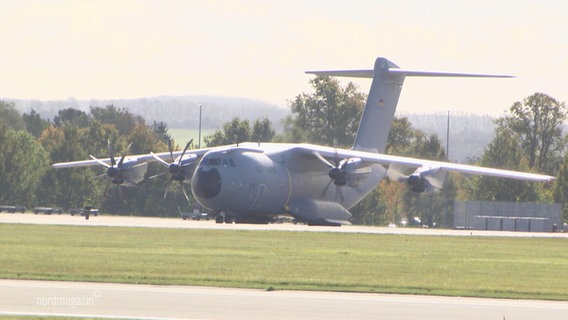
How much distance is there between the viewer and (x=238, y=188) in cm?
5772

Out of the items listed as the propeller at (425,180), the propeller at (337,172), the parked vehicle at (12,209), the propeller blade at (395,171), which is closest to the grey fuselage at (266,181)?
the propeller at (337,172)

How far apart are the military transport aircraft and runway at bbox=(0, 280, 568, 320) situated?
31.8 meters

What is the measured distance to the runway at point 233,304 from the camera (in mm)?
20250

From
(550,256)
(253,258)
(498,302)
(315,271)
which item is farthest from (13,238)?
(498,302)

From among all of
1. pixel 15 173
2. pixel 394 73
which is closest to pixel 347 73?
pixel 394 73

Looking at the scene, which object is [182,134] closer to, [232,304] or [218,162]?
[218,162]

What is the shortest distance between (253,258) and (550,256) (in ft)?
36.0

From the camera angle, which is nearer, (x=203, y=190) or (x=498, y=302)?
(x=498, y=302)

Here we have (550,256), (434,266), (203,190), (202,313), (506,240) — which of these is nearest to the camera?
(202,313)

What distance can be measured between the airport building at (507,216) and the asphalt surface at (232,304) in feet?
152

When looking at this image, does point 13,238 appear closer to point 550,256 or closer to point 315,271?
point 315,271

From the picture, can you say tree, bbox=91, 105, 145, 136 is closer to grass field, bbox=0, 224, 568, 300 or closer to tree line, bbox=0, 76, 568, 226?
tree line, bbox=0, 76, 568, 226

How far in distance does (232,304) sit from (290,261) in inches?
450

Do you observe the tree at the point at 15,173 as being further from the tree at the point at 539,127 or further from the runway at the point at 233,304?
the runway at the point at 233,304
